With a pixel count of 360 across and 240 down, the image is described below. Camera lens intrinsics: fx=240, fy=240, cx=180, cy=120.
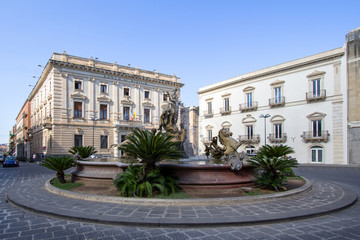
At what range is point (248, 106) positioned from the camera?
33312mm

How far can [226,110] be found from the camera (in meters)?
36.1

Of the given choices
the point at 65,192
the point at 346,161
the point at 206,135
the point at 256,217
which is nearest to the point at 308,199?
the point at 256,217

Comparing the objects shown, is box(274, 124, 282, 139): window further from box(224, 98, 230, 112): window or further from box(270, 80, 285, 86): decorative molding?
box(224, 98, 230, 112): window

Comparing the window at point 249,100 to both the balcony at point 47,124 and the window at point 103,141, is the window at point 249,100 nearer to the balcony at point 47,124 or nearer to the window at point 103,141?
the window at point 103,141

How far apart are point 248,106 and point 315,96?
28.6 feet

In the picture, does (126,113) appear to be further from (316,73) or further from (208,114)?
(316,73)

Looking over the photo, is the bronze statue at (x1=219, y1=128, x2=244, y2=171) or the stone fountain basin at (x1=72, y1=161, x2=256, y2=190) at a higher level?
the bronze statue at (x1=219, y1=128, x2=244, y2=171)

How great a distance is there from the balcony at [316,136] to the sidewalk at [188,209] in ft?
67.9

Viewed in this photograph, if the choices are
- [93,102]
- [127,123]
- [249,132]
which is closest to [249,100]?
[249,132]

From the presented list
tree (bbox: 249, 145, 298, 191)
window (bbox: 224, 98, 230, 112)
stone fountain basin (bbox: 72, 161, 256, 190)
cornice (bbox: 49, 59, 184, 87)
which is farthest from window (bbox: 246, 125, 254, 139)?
stone fountain basin (bbox: 72, 161, 256, 190)

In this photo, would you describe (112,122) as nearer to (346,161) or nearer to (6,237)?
(346,161)

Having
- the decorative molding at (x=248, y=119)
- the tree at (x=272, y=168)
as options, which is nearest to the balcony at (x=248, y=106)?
the decorative molding at (x=248, y=119)

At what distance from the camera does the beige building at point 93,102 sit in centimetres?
3156

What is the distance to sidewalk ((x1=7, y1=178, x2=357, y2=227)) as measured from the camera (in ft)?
15.9
